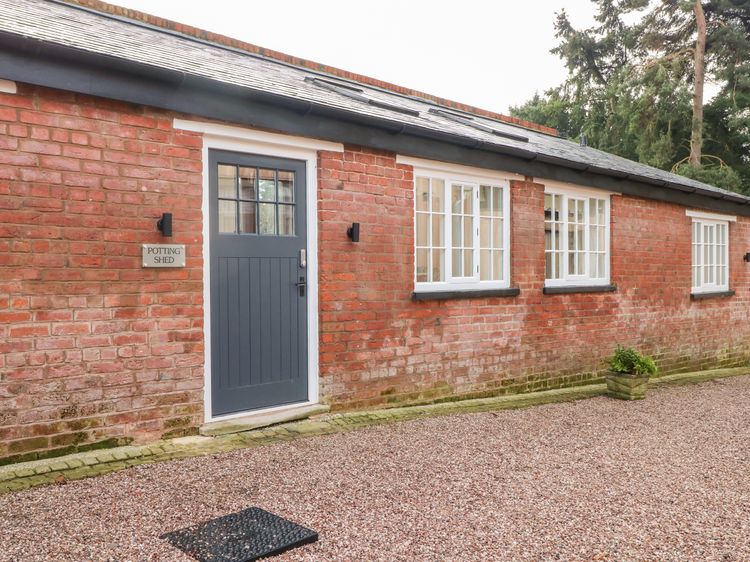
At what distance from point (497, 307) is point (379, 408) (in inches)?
78.3

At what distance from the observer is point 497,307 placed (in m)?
7.10

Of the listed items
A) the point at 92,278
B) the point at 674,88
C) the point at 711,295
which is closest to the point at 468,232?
the point at 92,278

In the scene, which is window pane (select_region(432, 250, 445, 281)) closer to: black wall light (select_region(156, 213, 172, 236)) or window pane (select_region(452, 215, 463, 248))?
window pane (select_region(452, 215, 463, 248))

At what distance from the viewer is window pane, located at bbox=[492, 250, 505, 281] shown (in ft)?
23.7

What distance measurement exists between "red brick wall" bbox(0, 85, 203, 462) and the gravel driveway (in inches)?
20.6

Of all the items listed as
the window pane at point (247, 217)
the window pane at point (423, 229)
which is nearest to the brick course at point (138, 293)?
the window pane at point (423, 229)

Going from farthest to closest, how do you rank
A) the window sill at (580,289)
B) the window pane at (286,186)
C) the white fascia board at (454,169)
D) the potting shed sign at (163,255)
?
the window sill at (580,289) < the white fascia board at (454,169) < the window pane at (286,186) < the potting shed sign at (163,255)

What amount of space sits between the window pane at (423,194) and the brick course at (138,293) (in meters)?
0.21

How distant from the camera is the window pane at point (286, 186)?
17.7 ft

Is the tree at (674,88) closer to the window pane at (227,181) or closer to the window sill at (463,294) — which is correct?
the window sill at (463,294)

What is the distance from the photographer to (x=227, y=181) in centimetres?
508

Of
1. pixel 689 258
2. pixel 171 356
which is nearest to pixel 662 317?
pixel 689 258

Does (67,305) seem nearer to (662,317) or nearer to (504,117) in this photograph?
(662,317)

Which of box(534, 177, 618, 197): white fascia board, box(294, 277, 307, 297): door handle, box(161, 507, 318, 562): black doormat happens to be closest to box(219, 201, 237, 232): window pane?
box(294, 277, 307, 297): door handle
